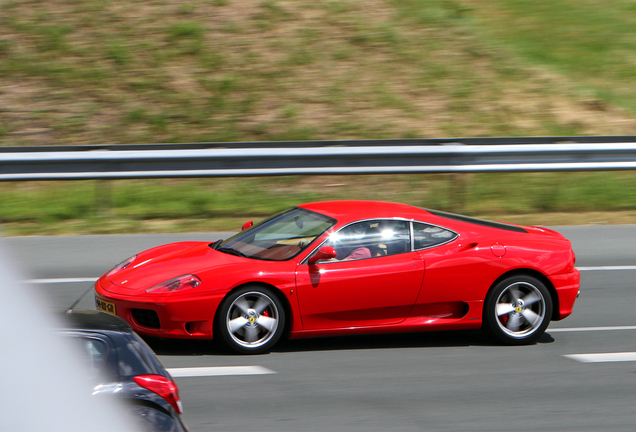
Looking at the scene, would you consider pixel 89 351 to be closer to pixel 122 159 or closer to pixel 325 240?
pixel 325 240

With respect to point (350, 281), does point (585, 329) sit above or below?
below

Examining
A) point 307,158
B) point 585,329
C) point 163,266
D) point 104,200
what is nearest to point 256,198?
point 307,158

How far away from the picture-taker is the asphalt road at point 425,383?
4656 mm

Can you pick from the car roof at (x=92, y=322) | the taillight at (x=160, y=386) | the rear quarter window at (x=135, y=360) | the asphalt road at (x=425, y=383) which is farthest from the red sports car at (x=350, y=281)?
the taillight at (x=160, y=386)

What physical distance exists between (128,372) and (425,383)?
2799 mm

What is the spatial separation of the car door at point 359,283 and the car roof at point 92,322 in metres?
2.52

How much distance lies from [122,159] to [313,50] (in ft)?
25.1

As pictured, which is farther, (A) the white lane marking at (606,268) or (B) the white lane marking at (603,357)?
(A) the white lane marking at (606,268)

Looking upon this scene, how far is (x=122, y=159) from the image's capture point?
1034 cm

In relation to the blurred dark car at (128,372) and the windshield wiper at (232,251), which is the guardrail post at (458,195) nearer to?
the windshield wiper at (232,251)

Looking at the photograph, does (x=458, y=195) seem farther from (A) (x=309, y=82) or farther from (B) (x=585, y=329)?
(A) (x=309, y=82)

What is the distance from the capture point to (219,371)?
5461mm

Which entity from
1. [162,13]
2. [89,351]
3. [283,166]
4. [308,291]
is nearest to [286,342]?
[308,291]

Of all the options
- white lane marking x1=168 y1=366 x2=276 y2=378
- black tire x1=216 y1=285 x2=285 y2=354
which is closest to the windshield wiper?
black tire x1=216 y1=285 x2=285 y2=354
